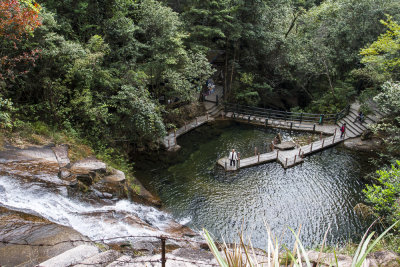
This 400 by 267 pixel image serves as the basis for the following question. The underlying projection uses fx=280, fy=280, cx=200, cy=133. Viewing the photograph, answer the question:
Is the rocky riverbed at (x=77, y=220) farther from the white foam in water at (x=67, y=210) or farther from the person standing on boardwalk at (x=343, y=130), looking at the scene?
the person standing on boardwalk at (x=343, y=130)

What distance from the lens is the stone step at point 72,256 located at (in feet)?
16.3

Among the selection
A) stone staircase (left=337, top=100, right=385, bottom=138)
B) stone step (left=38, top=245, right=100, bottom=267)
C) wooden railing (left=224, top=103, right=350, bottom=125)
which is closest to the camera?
stone step (left=38, top=245, right=100, bottom=267)

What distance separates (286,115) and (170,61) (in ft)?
34.1

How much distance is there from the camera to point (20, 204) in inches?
285

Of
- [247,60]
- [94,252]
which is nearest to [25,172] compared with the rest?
[94,252]

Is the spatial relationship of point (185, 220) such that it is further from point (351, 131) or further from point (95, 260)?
point (351, 131)

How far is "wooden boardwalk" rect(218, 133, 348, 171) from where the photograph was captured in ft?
49.4

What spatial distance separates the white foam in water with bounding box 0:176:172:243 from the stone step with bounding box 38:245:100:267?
1584 millimetres

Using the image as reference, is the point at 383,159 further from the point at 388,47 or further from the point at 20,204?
the point at 20,204

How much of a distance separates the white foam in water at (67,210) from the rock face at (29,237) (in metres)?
0.52

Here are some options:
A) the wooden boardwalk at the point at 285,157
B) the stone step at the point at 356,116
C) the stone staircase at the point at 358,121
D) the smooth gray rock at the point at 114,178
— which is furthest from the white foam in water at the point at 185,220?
the stone step at the point at 356,116

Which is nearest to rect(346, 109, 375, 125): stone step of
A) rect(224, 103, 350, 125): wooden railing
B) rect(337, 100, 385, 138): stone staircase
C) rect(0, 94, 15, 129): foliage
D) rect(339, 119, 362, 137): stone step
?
rect(337, 100, 385, 138): stone staircase

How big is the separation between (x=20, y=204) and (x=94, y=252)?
122 inches

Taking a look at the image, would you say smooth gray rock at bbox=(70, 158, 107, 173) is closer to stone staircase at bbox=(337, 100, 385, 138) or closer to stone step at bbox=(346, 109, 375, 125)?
stone staircase at bbox=(337, 100, 385, 138)
